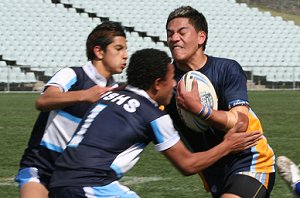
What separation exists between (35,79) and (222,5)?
12210 mm

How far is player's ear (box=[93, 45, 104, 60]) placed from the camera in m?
4.69

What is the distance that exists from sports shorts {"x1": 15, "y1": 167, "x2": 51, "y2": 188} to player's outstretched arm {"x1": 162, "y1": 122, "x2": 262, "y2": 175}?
1178 millimetres

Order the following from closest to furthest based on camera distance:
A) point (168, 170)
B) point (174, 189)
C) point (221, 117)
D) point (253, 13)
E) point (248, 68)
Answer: point (221, 117) < point (174, 189) < point (168, 170) < point (248, 68) < point (253, 13)

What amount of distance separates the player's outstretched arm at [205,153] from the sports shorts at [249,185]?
50 cm

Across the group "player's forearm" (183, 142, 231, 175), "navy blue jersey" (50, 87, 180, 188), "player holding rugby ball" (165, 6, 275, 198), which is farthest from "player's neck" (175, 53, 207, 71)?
"navy blue jersey" (50, 87, 180, 188)

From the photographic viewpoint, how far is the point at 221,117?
436 centimetres

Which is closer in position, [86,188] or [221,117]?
[86,188]

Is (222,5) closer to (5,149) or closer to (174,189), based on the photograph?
(5,149)

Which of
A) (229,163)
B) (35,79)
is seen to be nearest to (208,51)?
(35,79)

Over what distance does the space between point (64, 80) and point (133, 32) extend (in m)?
26.2

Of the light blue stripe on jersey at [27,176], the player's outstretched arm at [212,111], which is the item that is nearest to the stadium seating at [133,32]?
the light blue stripe on jersey at [27,176]

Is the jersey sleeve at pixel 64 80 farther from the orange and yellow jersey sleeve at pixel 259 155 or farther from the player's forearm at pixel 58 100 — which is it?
the orange and yellow jersey sleeve at pixel 259 155

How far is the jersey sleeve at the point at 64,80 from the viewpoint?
4590mm

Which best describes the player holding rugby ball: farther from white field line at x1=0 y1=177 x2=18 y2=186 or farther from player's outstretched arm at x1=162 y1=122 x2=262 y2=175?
white field line at x1=0 y1=177 x2=18 y2=186
